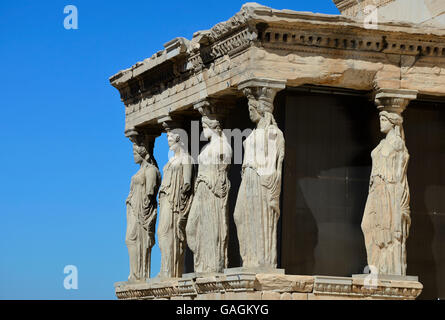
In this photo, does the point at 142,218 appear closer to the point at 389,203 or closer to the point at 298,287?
the point at 298,287

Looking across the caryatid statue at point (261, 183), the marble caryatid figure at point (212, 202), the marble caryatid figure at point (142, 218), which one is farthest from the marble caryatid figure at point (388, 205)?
the marble caryatid figure at point (142, 218)

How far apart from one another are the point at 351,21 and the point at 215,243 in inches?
134

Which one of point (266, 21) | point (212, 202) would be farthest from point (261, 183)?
point (266, 21)

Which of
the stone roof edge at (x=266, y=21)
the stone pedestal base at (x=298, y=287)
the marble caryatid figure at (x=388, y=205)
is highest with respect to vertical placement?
the stone roof edge at (x=266, y=21)

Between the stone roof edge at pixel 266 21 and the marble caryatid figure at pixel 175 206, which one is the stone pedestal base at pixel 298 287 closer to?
the marble caryatid figure at pixel 175 206

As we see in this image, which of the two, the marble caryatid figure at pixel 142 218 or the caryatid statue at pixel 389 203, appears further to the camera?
the marble caryatid figure at pixel 142 218

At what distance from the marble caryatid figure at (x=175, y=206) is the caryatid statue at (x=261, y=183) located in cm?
234

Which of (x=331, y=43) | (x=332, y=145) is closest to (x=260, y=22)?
(x=331, y=43)

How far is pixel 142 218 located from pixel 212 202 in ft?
9.00

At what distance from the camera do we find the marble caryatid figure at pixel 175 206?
59.5 feet

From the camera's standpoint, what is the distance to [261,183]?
15703 millimetres

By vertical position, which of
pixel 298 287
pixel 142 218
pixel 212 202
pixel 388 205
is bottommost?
pixel 298 287
